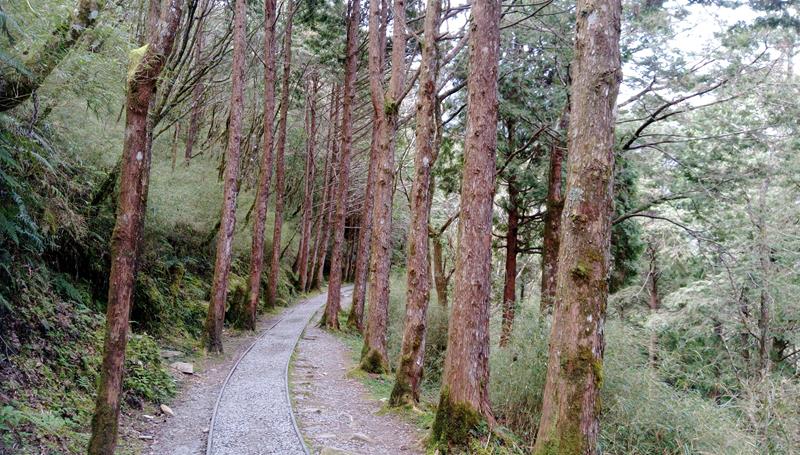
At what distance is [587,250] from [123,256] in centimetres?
499

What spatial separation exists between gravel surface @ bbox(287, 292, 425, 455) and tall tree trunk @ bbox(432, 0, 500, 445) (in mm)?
898

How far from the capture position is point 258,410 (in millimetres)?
8992

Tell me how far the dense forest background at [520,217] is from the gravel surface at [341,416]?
4.51 feet

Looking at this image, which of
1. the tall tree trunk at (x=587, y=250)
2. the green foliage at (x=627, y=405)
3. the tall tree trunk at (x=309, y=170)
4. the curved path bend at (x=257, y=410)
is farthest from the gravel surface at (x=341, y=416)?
the tall tree trunk at (x=309, y=170)

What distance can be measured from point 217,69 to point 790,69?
1943cm

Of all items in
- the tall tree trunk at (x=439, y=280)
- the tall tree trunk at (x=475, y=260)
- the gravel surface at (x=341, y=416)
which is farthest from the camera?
the tall tree trunk at (x=439, y=280)

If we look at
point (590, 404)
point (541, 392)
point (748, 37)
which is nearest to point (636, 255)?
point (748, 37)

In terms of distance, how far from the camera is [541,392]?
836 cm

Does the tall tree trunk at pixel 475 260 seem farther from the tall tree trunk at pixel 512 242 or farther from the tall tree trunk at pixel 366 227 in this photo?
the tall tree trunk at pixel 366 227

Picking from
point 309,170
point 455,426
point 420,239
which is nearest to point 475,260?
point 455,426

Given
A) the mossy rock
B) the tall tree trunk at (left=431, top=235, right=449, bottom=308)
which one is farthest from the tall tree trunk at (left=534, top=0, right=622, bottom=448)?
the tall tree trunk at (left=431, top=235, right=449, bottom=308)

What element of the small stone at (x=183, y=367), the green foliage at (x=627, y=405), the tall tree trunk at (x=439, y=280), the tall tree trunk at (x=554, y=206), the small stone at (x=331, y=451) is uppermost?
the tall tree trunk at (x=554, y=206)

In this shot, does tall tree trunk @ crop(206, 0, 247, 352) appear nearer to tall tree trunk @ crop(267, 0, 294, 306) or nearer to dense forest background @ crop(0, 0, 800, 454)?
dense forest background @ crop(0, 0, 800, 454)

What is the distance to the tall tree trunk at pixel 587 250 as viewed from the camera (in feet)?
16.8
